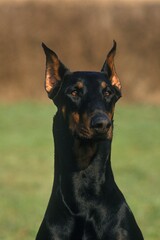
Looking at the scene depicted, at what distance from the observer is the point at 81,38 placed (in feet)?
137

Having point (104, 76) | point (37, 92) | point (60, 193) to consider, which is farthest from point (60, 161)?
point (37, 92)

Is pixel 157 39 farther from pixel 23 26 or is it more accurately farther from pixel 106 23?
pixel 23 26

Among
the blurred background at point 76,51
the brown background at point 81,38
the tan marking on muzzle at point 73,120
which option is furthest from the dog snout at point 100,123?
the brown background at point 81,38

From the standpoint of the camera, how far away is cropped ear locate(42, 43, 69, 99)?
25.2ft

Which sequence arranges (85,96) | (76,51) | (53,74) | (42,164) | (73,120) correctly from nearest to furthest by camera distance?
(73,120) < (85,96) < (53,74) < (42,164) < (76,51)

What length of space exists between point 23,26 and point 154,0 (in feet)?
→ 22.2

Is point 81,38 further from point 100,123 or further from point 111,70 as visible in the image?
point 100,123

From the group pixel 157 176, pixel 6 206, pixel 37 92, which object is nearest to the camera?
pixel 6 206

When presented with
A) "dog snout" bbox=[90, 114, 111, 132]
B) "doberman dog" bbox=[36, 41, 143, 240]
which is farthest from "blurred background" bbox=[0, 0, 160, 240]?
"dog snout" bbox=[90, 114, 111, 132]

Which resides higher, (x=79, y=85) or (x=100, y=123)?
(x=79, y=85)

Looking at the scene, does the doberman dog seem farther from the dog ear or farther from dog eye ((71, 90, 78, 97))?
the dog ear

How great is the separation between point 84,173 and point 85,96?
0.64 m

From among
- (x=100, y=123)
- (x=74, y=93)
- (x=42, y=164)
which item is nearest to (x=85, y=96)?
(x=74, y=93)

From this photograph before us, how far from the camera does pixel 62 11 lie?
4209 centimetres
